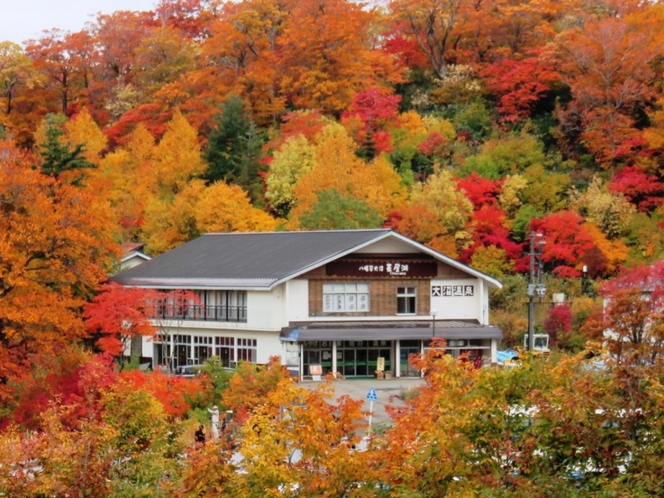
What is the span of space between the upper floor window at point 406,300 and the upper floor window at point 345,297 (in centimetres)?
124

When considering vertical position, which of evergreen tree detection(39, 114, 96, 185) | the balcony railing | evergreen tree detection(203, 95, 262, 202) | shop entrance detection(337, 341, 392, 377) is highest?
evergreen tree detection(203, 95, 262, 202)

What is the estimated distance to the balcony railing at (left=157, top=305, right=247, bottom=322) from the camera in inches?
1797

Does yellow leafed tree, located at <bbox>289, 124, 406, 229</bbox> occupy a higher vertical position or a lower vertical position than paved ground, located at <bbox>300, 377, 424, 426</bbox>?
higher

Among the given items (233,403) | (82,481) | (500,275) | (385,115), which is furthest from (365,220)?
(82,481)

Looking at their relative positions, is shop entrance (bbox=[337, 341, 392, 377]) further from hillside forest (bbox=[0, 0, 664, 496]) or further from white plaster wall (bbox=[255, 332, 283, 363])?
hillside forest (bbox=[0, 0, 664, 496])

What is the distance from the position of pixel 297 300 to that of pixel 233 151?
20846mm

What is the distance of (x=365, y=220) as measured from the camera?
5406 centimetres

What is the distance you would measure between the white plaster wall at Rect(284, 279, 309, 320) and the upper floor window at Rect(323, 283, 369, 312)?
74 cm

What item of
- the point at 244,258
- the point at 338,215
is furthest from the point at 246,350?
the point at 338,215

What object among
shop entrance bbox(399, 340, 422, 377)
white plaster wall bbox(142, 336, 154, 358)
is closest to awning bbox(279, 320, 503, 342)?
shop entrance bbox(399, 340, 422, 377)

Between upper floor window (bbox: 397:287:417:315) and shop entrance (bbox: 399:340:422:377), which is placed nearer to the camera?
shop entrance (bbox: 399:340:422:377)

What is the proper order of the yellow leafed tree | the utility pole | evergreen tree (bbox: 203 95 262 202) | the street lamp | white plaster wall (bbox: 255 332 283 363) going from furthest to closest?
evergreen tree (bbox: 203 95 262 202) → the yellow leafed tree → white plaster wall (bbox: 255 332 283 363) → the street lamp → the utility pole

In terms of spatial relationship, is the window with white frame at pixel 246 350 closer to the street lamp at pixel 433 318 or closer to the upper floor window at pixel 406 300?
the upper floor window at pixel 406 300

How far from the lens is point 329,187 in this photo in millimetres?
56125
